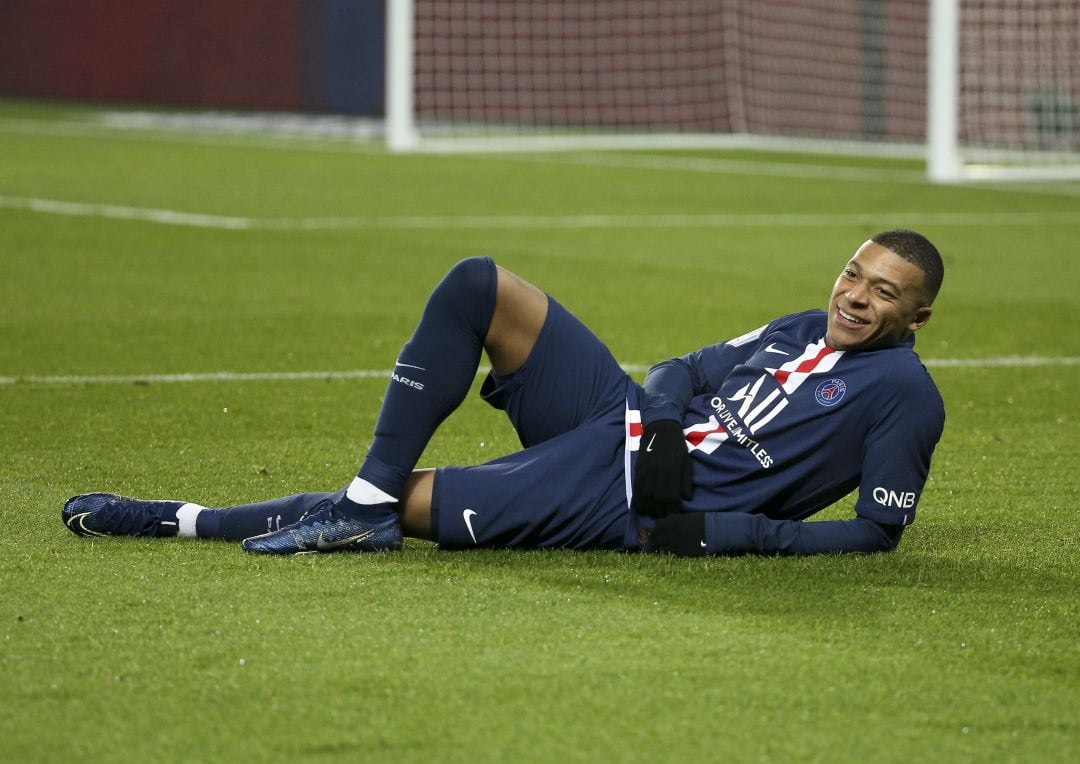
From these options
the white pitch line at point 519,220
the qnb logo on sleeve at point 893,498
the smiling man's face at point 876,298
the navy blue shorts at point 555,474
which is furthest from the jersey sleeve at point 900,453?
the white pitch line at point 519,220

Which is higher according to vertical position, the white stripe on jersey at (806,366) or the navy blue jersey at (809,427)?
the white stripe on jersey at (806,366)

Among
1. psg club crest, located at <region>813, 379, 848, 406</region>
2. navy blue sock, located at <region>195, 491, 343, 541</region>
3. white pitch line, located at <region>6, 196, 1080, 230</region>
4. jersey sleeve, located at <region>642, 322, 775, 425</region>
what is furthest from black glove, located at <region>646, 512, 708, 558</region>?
white pitch line, located at <region>6, 196, 1080, 230</region>

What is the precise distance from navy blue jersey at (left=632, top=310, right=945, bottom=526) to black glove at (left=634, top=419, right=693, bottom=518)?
0.06m

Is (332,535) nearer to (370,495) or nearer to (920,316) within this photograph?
(370,495)

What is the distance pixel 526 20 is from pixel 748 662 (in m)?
18.7

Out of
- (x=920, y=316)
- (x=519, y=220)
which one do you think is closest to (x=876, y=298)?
(x=920, y=316)

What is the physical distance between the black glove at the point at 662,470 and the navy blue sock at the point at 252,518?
0.71 metres

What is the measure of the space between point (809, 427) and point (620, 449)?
417 mm

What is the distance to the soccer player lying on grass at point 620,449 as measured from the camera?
413cm

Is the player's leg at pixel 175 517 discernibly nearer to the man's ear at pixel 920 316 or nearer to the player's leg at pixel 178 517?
the player's leg at pixel 178 517

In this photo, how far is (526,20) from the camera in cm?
2159

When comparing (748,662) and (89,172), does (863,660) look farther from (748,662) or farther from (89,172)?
(89,172)

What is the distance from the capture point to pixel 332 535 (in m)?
4.15

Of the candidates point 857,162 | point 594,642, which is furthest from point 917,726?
point 857,162
